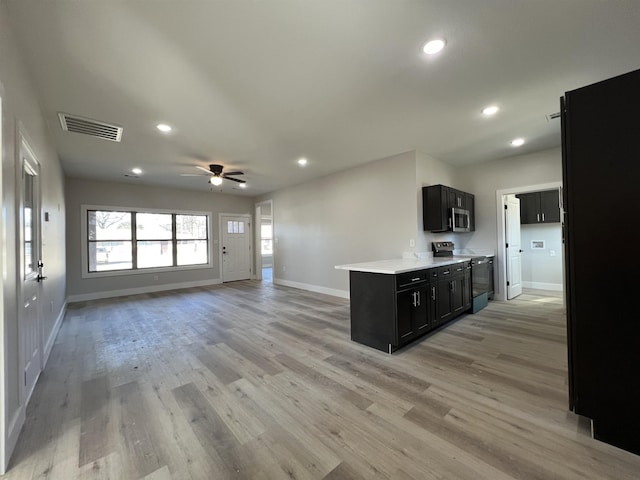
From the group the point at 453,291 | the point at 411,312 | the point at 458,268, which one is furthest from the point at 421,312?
the point at 458,268

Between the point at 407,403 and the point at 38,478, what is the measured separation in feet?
7.47

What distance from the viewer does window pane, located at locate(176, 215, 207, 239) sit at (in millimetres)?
7473

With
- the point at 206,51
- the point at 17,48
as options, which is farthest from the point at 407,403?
the point at 17,48

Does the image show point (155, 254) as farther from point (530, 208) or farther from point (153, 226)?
point (530, 208)

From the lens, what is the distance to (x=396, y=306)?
281 cm

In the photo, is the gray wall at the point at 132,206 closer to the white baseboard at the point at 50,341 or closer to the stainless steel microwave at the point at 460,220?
the white baseboard at the point at 50,341

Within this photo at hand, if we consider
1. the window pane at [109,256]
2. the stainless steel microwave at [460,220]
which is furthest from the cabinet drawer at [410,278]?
the window pane at [109,256]

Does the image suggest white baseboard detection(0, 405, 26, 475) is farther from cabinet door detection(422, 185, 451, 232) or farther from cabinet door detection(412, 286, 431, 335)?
cabinet door detection(422, 185, 451, 232)

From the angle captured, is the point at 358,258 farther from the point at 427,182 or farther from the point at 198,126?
the point at 198,126

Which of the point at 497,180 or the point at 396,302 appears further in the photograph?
the point at 497,180

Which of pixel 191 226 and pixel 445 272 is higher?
pixel 191 226

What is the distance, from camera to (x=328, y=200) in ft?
19.9

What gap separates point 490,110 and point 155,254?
7.80 m

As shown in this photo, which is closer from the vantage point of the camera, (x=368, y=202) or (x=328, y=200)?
(x=368, y=202)
